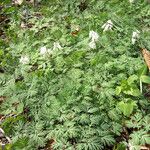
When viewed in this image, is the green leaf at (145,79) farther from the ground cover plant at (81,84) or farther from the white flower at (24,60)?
the white flower at (24,60)

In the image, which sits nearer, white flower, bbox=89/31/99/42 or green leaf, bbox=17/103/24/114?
green leaf, bbox=17/103/24/114

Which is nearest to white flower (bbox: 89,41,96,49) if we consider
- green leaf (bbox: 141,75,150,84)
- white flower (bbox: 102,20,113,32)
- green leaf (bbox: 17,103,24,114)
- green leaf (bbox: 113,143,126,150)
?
white flower (bbox: 102,20,113,32)

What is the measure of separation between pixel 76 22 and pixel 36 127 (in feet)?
7.48

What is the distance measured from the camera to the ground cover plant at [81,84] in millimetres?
3396

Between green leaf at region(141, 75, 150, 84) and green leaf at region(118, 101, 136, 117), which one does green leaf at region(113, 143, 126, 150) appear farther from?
green leaf at region(141, 75, 150, 84)

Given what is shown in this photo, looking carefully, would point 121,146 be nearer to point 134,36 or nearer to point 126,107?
point 126,107

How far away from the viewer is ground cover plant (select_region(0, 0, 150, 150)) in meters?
3.40

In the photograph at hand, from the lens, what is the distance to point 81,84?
3.74m

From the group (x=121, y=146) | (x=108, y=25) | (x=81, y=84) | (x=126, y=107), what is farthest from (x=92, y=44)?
(x=121, y=146)

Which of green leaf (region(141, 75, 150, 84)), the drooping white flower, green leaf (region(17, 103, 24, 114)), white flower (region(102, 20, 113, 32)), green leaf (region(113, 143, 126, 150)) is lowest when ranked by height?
green leaf (region(113, 143, 126, 150))

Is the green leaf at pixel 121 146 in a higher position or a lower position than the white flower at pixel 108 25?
lower

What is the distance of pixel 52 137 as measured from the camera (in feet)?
11.5

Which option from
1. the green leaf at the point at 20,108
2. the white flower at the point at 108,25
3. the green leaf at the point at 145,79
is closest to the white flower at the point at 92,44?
the white flower at the point at 108,25

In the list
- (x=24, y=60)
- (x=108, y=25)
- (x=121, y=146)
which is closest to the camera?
(x=121, y=146)
